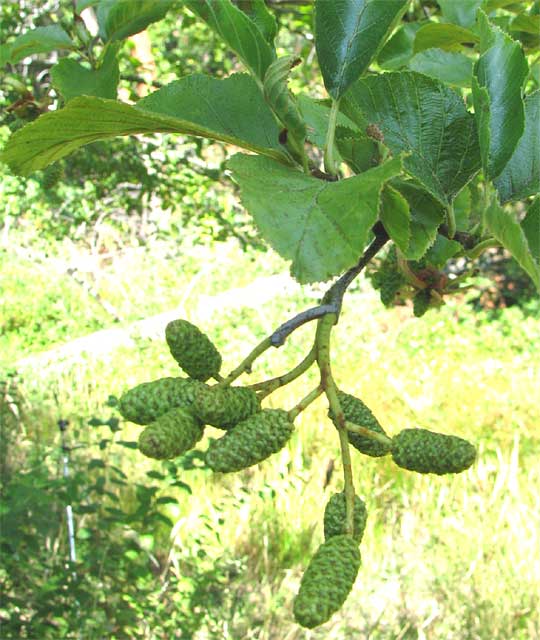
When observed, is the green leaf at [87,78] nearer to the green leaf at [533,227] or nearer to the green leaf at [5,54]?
the green leaf at [5,54]

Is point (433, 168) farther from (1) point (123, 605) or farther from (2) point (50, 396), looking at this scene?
(2) point (50, 396)

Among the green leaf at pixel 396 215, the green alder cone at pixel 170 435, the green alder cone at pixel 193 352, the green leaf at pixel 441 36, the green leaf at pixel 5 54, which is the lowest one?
the green alder cone at pixel 170 435

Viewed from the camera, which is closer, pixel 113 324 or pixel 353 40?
pixel 353 40

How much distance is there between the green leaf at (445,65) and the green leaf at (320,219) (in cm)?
46

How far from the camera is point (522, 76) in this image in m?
0.61

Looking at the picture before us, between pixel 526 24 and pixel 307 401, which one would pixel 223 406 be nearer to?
pixel 307 401

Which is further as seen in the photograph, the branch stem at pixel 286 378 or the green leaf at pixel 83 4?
the green leaf at pixel 83 4

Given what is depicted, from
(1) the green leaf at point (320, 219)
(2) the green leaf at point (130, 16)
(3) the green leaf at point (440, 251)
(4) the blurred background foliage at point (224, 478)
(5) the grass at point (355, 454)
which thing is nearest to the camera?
(1) the green leaf at point (320, 219)

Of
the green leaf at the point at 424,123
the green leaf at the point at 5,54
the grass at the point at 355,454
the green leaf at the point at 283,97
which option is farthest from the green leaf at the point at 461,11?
the grass at the point at 355,454

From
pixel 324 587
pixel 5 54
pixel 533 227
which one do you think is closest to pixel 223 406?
pixel 324 587

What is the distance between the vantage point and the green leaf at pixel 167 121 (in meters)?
0.56

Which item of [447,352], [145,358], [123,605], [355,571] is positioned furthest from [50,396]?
[355,571]

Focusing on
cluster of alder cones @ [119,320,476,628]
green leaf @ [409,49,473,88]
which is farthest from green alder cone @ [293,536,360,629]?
green leaf @ [409,49,473,88]

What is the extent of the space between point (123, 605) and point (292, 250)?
220cm
